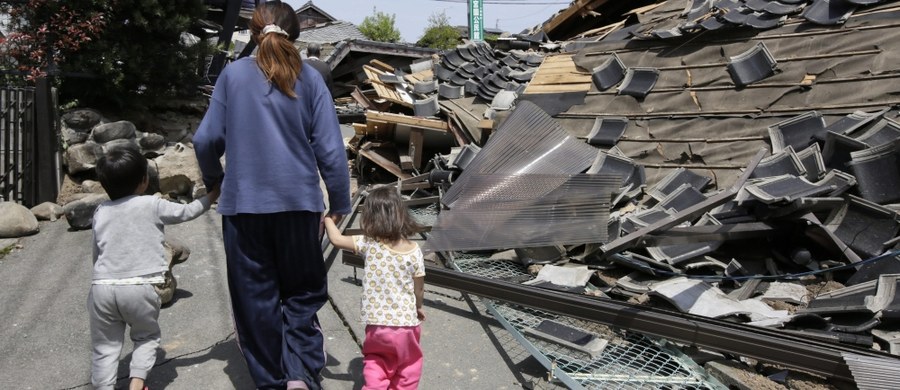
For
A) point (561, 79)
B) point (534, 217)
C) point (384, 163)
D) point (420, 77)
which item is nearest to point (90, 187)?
point (384, 163)

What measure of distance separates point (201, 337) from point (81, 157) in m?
4.18

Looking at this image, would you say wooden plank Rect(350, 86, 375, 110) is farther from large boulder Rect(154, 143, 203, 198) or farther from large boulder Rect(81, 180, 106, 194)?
large boulder Rect(81, 180, 106, 194)

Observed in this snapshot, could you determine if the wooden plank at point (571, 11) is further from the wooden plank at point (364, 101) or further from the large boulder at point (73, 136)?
the large boulder at point (73, 136)

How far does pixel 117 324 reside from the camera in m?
2.82

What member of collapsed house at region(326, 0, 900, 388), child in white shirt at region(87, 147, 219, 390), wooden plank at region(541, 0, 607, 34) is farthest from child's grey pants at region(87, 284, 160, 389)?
wooden plank at region(541, 0, 607, 34)

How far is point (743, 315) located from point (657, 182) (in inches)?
89.1

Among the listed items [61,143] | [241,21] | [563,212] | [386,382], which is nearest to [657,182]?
[563,212]

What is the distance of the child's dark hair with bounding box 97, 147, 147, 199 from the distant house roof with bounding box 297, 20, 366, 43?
35442mm

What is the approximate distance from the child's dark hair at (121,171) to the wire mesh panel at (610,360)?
6.81ft

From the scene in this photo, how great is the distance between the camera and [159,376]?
3.22m

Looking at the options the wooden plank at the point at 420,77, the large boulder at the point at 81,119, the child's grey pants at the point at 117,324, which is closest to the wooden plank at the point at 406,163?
the wooden plank at the point at 420,77

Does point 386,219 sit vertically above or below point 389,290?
above

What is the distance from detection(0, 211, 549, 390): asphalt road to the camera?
3244mm

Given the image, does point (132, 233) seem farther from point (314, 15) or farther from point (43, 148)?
point (314, 15)
